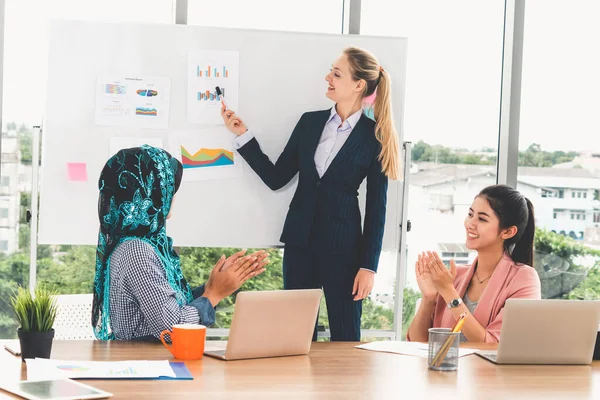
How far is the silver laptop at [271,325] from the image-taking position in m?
1.90

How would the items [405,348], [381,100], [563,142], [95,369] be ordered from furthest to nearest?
[563,142] < [381,100] < [405,348] < [95,369]

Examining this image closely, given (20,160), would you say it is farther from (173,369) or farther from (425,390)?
(425,390)

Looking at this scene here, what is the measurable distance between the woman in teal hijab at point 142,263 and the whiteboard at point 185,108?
1173 millimetres

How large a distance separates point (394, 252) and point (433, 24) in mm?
1195

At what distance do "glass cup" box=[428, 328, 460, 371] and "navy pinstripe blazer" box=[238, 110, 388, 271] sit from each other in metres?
1.38

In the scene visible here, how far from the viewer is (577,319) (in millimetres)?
2059

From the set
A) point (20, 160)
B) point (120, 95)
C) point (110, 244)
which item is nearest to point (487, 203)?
point (110, 244)

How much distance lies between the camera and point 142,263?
2.09 metres

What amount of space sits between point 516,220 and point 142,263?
1.34m

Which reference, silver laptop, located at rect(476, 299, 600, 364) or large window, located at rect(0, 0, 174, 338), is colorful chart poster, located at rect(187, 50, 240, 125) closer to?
large window, located at rect(0, 0, 174, 338)

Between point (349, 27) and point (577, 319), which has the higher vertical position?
point (349, 27)

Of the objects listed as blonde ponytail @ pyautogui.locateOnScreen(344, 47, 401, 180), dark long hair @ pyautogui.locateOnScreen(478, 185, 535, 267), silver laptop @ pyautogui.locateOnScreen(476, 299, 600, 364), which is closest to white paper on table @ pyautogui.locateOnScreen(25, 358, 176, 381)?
silver laptop @ pyautogui.locateOnScreen(476, 299, 600, 364)

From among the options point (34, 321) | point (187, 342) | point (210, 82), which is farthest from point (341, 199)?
point (34, 321)

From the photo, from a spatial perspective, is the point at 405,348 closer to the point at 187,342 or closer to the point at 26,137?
the point at 187,342
